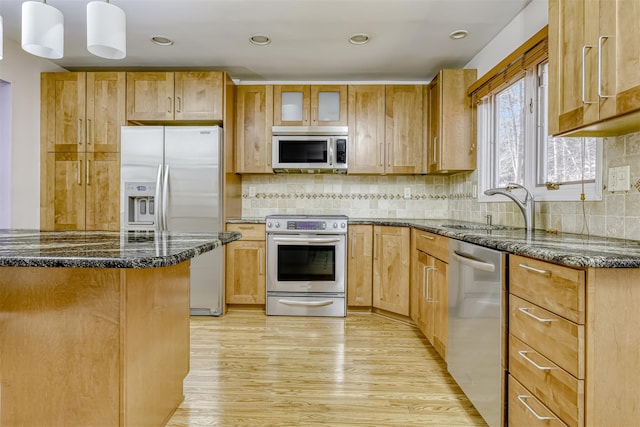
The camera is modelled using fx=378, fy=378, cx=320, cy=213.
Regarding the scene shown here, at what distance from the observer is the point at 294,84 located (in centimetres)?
379

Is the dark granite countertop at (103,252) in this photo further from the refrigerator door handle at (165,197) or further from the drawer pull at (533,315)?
the refrigerator door handle at (165,197)

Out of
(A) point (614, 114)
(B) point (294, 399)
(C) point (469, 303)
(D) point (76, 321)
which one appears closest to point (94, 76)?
(D) point (76, 321)

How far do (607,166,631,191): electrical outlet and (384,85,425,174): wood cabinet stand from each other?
2.11 meters

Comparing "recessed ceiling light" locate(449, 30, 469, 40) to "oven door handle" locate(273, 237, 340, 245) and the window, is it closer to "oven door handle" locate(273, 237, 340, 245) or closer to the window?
the window

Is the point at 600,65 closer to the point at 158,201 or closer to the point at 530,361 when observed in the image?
the point at 530,361

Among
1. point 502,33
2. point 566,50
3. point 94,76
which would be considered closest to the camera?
point 566,50

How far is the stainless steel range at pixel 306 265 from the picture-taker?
3520 mm

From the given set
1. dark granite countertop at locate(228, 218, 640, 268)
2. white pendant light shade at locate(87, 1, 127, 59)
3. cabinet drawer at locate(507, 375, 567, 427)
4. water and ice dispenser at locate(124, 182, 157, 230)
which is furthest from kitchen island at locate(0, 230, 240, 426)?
water and ice dispenser at locate(124, 182, 157, 230)

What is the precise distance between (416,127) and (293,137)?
1.24 metres

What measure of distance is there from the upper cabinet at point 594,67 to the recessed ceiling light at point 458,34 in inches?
51.8

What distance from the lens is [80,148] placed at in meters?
3.55

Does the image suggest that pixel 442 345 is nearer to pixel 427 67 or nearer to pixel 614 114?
pixel 614 114

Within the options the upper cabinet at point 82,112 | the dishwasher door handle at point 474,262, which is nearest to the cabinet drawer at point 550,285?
the dishwasher door handle at point 474,262

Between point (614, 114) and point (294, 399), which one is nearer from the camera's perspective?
point (614, 114)
